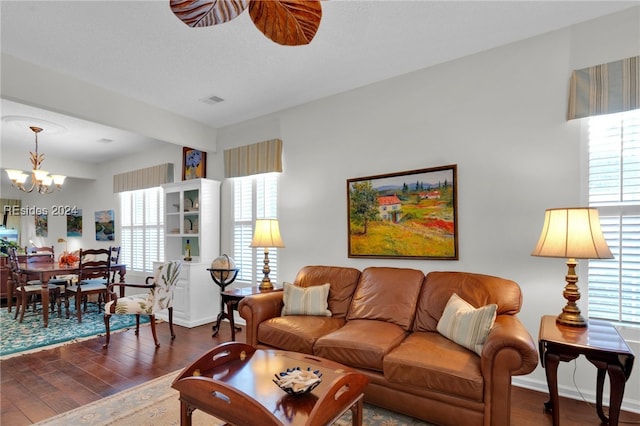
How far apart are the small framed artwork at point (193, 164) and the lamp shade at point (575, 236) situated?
15.2 ft

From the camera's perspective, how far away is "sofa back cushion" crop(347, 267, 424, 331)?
9.24 feet

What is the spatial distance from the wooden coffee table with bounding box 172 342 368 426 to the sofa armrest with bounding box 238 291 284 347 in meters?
0.83

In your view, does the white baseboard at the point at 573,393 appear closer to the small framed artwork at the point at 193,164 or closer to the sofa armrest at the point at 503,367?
the sofa armrest at the point at 503,367

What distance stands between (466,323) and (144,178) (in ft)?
19.5

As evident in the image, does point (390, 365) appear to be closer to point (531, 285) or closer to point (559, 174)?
point (531, 285)

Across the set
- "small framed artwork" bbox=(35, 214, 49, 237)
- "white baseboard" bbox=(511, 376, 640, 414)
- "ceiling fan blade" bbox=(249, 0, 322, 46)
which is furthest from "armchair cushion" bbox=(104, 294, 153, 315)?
"small framed artwork" bbox=(35, 214, 49, 237)

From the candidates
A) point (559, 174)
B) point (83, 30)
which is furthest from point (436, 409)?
point (83, 30)

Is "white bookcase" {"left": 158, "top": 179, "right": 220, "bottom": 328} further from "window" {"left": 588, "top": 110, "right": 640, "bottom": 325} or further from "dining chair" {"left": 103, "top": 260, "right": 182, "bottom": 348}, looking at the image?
"window" {"left": 588, "top": 110, "right": 640, "bottom": 325}

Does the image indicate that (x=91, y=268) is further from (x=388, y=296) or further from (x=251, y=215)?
(x=388, y=296)

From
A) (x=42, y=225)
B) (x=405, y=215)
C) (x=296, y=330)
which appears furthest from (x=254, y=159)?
(x=42, y=225)

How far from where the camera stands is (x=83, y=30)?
103 inches

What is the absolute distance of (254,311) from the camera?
9.98 ft

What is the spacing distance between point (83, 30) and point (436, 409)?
383cm

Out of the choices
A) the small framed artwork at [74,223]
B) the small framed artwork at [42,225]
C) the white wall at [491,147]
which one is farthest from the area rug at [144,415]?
the small framed artwork at [42,225]
